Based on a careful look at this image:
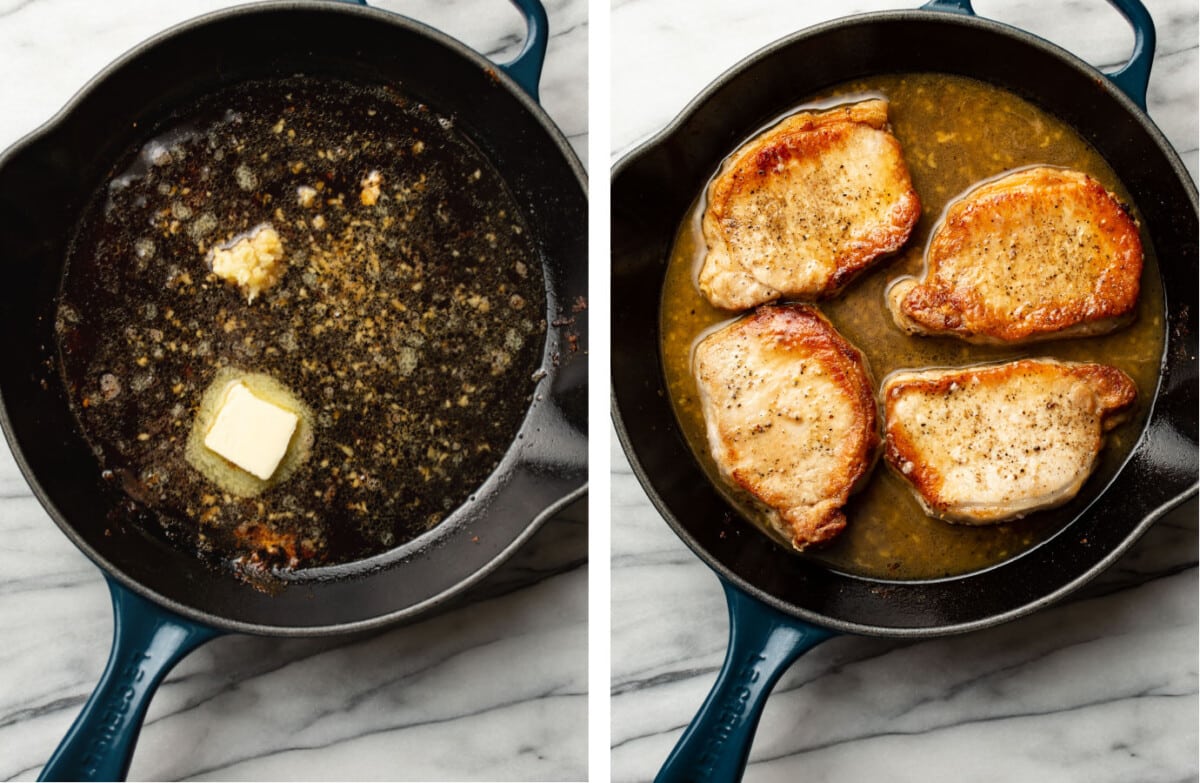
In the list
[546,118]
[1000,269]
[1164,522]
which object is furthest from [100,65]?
[1164,522]

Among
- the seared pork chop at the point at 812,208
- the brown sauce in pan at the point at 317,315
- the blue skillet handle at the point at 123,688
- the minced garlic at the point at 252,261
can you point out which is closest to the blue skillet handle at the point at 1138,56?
the seared pork chop at the point at 812,208

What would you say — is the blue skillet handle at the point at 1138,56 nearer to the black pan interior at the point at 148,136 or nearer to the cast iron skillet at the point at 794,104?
the cast iron skillet at the point at 794,104

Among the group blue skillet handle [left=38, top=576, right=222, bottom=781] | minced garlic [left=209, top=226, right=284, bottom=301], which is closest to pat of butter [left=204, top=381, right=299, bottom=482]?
minced garlic [left=209, top=226, right=284, bottom=301]

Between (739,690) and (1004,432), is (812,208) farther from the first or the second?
(739,690)

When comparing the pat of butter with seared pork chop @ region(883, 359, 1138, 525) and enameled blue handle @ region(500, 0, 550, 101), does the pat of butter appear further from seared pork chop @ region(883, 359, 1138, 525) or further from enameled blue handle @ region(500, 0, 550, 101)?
seared pork chop @ region(883, 359, 1138, 525)

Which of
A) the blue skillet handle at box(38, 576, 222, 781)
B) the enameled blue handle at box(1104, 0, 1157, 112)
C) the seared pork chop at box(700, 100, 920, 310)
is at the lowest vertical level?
the blue skillet handle at box(38, 576, 222, 781)

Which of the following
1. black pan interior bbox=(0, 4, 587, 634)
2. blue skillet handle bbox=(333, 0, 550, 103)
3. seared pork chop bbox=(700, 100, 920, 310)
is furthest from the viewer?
black pan interior bbox=(0, 4, 587, 634)

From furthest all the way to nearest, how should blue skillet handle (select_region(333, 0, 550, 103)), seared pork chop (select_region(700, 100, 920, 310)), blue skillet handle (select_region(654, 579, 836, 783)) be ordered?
1. seared pork chop (select_region(700, 100, 920, 310))
2. blue skillet handle (select_region(333, 0, 550, 103))
3. blue skillet handle (select_region(654, 579, 836, 783))
